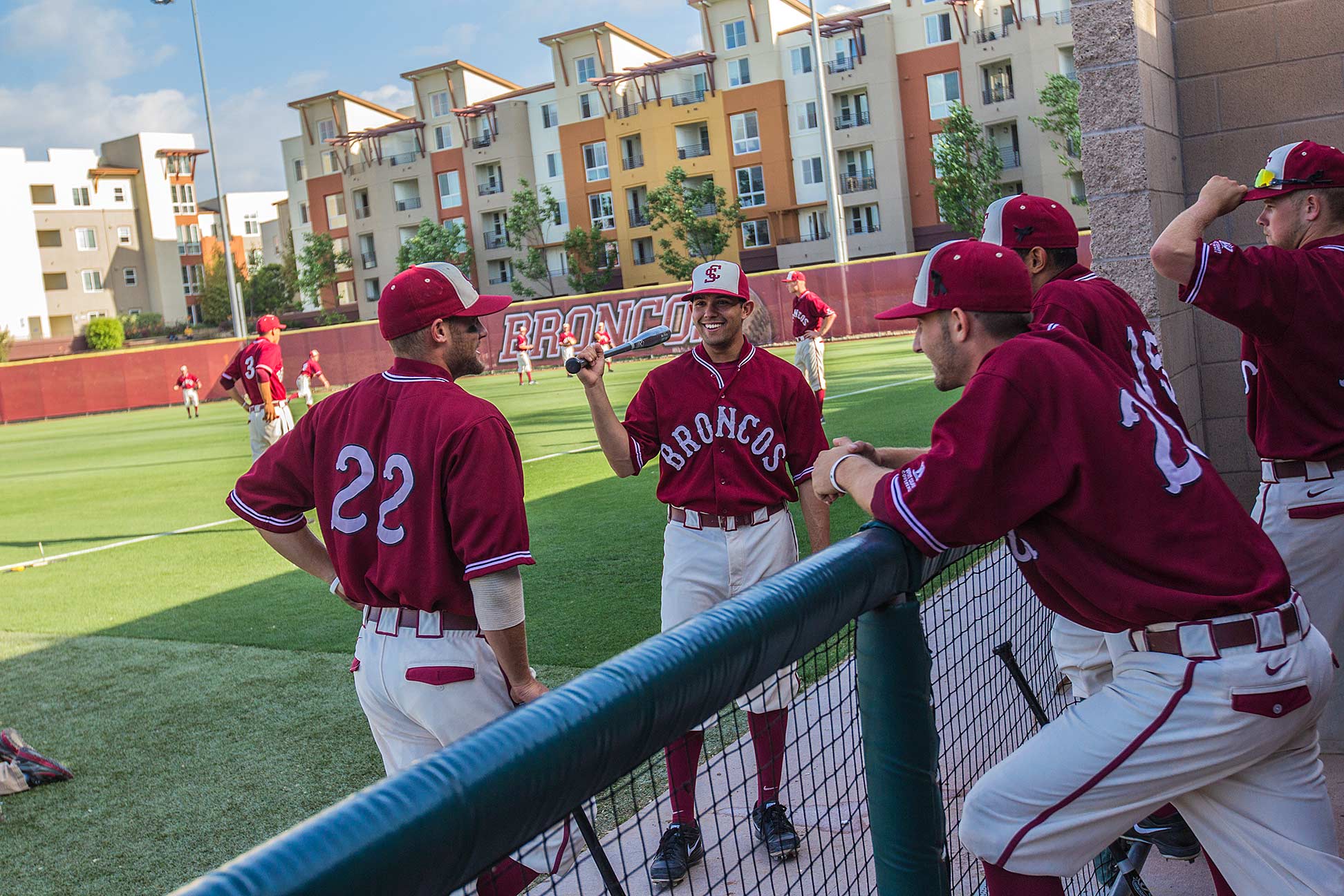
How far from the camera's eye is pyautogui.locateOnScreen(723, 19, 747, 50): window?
6750 cm

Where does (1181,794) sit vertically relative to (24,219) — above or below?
below

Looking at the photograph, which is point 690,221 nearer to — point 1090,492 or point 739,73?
point 739,73

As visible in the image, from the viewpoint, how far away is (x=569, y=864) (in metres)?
3.99

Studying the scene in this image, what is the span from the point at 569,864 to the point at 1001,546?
1952mm

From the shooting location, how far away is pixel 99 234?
3666 inches

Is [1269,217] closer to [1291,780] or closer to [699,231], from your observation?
[1291,780]

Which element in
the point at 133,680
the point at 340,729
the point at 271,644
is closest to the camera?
the point at 340,729

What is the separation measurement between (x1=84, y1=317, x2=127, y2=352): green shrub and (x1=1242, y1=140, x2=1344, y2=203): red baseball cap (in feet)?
264

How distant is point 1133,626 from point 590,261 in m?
69.3

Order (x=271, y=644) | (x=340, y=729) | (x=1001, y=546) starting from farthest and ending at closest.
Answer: (x=271, y=644)
(x=340, y=729)
(x=1001, y=546)

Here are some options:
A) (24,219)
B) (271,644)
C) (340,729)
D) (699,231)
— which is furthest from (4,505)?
(24,219)

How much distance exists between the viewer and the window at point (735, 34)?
67.5 meters

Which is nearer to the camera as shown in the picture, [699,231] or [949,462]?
[949,462]

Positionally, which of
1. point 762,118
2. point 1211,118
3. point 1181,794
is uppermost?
point 762,118
